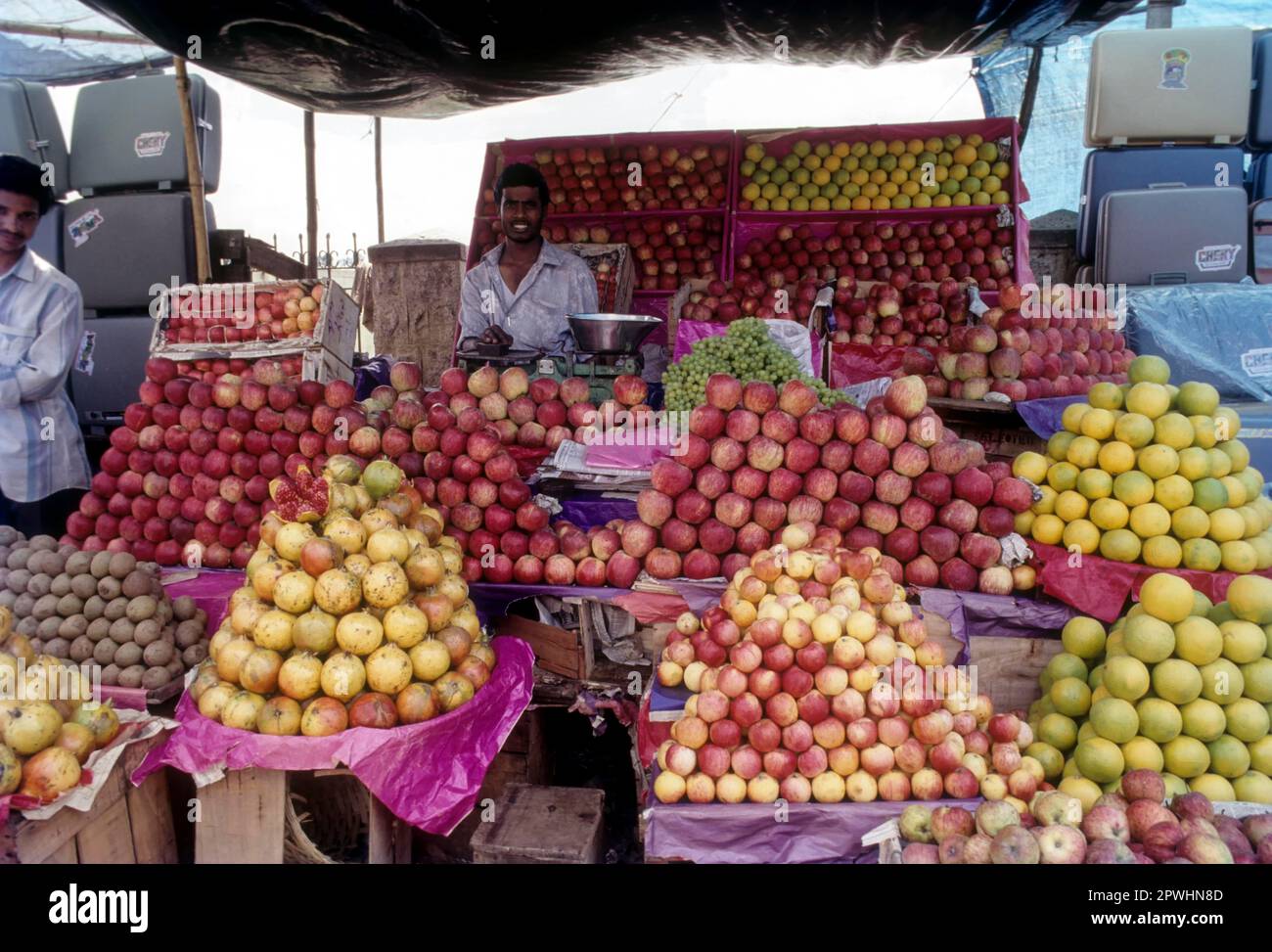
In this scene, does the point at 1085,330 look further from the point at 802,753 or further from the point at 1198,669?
the point at 802,753

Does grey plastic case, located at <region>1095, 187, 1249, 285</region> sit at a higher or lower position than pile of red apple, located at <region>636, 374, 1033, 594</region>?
higher

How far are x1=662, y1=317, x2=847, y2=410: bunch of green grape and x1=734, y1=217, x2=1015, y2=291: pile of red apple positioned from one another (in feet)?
7.62

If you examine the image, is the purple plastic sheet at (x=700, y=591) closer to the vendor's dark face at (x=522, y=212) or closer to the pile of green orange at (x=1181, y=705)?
the pile of green orange at (x=1181, y=705)

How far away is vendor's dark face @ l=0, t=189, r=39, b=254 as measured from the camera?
357 cm

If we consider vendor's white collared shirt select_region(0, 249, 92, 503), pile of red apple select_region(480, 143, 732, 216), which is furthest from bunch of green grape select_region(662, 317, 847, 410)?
pile of red apple select_region(480, 143, 732, 216)

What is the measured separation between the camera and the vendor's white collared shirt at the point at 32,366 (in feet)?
11.9

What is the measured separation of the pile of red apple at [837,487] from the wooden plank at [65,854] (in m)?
1.73

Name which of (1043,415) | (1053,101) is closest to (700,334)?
(1043,415)

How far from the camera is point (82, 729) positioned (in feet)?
6.35

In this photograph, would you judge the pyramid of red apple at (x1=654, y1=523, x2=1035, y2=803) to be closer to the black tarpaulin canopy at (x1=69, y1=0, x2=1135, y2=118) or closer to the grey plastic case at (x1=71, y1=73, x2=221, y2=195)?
the black tarpaulin canopy at (x1=69, y1=0, x2=1135, y2=118)

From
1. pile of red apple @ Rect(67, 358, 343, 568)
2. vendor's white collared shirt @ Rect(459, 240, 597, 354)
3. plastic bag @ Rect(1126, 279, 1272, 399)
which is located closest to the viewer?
Answer: pile of red apple @ Rect(67, 358, 343, 568)

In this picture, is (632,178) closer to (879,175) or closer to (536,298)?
(536,298)

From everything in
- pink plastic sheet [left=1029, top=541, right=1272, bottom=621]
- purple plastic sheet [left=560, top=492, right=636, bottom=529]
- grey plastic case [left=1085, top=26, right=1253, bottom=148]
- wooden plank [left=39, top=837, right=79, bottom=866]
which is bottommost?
wooden plank [left=39, top=837, right=79, bottom=866]

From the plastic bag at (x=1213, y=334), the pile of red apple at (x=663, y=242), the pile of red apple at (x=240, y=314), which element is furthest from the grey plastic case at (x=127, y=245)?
the plastic bag at (x=1213, y=334)
